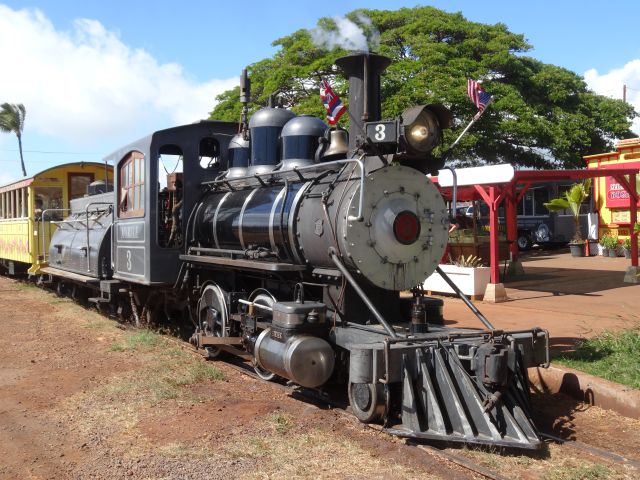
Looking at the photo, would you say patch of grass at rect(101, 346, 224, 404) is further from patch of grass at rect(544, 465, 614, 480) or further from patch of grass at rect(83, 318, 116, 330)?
patch of grass at rect(544, 465, 614, 480)

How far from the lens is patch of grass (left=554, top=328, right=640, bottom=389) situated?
5.96 meters

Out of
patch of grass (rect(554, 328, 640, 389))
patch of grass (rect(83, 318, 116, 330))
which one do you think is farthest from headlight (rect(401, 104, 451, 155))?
patch of grass (rect(83, 318, 116, 330))

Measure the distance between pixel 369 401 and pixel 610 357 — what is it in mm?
3175

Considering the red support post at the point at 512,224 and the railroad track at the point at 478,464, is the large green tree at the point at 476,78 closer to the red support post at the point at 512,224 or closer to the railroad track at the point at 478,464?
the red support post at the point at 512,224

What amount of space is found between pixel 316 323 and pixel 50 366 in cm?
380

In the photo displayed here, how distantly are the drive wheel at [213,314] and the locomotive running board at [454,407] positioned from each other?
3.05 m

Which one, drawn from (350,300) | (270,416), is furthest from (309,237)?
(270,416)

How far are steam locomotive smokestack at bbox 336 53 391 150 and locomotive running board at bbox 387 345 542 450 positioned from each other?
2.25 metres

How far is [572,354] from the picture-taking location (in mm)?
6902

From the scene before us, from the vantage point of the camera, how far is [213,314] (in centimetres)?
765

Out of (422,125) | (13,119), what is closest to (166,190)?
(422,125)

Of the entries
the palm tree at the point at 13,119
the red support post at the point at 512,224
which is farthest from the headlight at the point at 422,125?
the palm tree at the point at 13,119

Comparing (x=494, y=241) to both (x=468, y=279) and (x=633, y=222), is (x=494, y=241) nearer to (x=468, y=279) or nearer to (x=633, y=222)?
(x=468, y=279)

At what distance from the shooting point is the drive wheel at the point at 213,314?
286 inches
